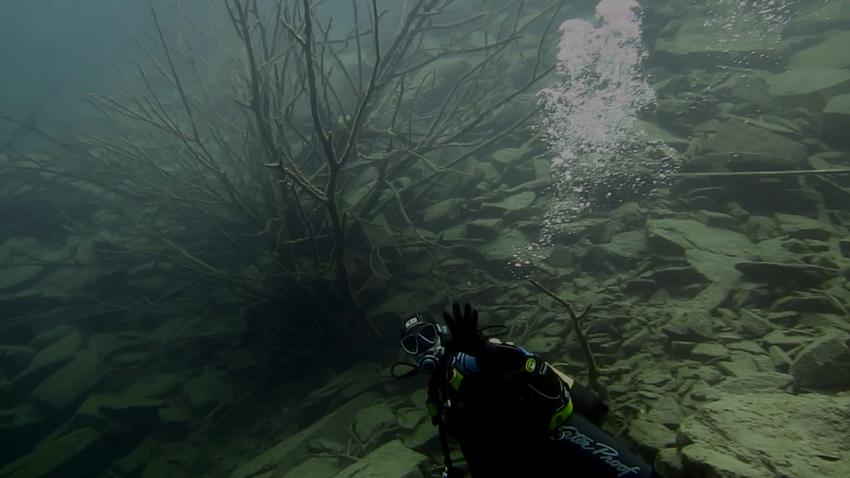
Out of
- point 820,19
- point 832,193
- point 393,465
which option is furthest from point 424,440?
point 820,19

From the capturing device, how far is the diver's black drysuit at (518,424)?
5.09 ft

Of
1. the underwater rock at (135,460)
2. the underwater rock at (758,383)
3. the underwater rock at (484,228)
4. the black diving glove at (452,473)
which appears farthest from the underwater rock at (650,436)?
the underwater rock at (135,460)

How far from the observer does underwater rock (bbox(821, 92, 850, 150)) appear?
15.4ft

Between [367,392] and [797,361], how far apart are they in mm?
2848

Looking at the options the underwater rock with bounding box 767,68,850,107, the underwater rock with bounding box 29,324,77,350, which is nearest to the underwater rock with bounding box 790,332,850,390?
the underwater rock with bounding box 767,68,850,107

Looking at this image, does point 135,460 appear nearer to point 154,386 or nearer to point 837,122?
point 154,386

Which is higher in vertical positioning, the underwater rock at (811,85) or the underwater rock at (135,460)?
the underwater rock at (811,85)

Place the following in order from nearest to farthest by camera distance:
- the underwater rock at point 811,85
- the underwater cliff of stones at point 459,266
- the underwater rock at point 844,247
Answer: the underwater cliff of stones at point 459,266
the underwater rock at point 844,247
the underwater rock at point 811,85

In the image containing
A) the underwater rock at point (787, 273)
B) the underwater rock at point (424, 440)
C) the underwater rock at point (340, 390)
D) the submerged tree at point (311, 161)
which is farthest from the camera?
the underwater rock at point (340, 390)

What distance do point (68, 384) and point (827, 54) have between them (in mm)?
10116

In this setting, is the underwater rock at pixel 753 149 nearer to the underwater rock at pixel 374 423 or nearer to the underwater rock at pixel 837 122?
the underwater rock at pixel 837 122

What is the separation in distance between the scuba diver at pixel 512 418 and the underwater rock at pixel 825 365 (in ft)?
4.43

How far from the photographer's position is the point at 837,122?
15.5ft

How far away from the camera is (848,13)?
6848mm
